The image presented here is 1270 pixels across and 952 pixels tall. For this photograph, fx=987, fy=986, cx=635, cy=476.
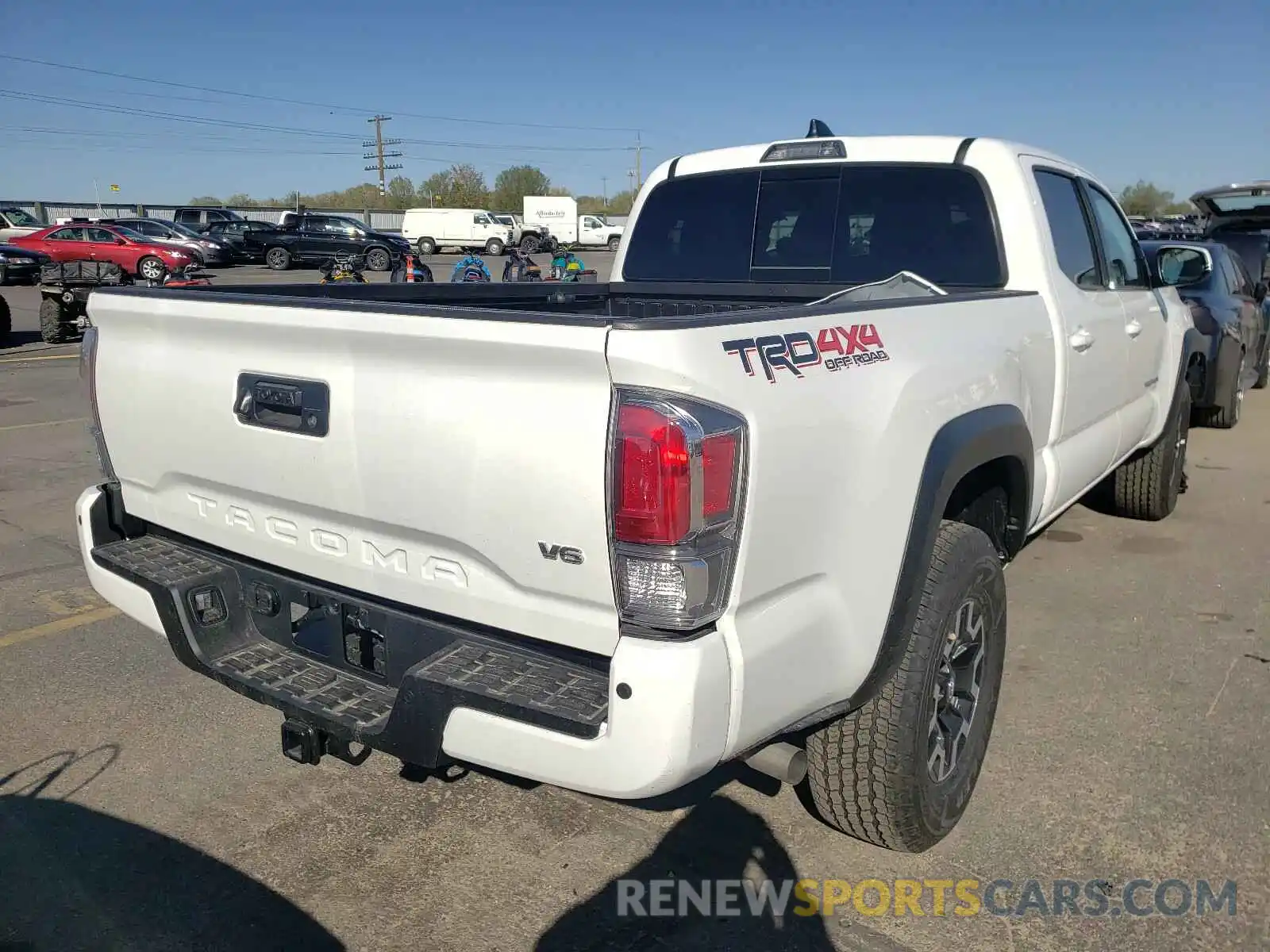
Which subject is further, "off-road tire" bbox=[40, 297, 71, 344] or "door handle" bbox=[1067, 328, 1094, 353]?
"off-road tire" bbox=[40, 297, 71, 344]

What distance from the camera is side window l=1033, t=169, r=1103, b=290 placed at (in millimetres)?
3932

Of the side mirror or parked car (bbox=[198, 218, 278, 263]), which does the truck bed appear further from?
parked car (bbox=[198, 218, 278, 263])

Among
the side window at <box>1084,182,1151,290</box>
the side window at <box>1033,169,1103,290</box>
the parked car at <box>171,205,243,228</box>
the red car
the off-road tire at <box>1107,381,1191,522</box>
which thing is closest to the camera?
the side window at <box>1033,169,1103,290</box>

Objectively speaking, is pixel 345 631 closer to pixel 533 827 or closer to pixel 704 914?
pixel 533 827

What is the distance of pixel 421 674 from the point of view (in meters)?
2.19

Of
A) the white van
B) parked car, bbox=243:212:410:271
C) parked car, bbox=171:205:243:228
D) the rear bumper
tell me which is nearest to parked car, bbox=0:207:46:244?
parked car, bbox=171:205:243:228

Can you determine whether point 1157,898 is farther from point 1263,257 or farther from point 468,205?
point 468,205

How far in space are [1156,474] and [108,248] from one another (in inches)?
1112

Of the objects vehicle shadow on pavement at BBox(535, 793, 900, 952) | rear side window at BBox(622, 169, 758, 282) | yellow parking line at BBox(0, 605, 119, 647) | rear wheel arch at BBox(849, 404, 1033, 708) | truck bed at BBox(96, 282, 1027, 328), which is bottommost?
yellow parking line at BBox(0, 605, 119, 647)

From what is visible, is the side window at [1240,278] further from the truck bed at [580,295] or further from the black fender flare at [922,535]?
the black fender flare at [922,535]

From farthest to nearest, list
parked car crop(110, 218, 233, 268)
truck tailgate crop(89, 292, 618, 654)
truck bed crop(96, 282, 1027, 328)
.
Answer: parked car crop(110, 218, 233, 268) → truck bed crop(96, 282, 1027, 328) → truck tailgate crop(89, 292, 618, 654)

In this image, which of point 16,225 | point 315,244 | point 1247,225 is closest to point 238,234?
point 315,244

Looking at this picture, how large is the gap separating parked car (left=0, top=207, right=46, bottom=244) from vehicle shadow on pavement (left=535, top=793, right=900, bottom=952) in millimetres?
36022

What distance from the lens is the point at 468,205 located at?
84.4 m
